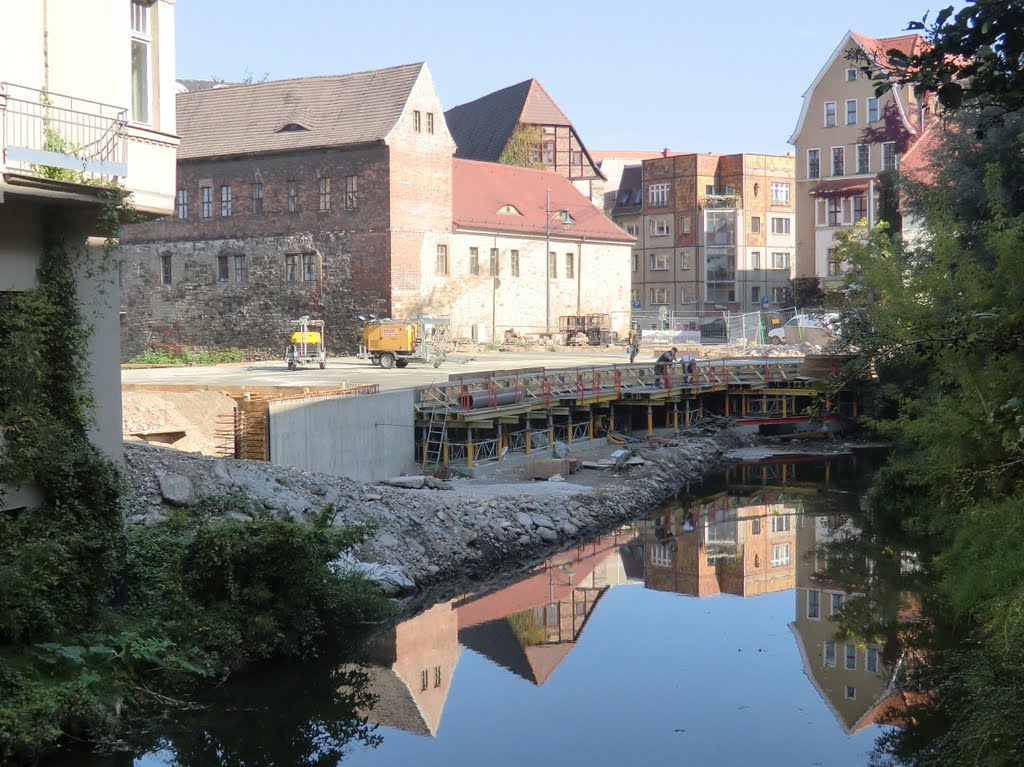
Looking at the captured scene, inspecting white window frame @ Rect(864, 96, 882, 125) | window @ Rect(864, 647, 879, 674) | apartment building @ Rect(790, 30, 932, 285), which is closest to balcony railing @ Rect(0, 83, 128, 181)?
window @ Rect(864, 647, 879, 674)

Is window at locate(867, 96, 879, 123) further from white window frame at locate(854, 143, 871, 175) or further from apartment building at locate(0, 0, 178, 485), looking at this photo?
apartment building at locate(0, 0, 178, 485)

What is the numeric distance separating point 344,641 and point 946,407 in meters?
10.9

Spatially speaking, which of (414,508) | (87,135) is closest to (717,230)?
(414,508)

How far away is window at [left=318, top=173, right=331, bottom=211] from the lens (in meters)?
49.9

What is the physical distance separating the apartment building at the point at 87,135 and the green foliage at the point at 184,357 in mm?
34143

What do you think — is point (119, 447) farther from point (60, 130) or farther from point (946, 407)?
point (946, 407)

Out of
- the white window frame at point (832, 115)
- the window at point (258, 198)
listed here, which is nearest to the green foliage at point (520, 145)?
the white window frame at point (832, 115)

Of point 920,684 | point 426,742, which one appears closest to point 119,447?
point 426,742

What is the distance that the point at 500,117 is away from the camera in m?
69.9

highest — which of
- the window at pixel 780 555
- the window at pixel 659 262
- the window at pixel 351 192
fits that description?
the window at pixel 351 192

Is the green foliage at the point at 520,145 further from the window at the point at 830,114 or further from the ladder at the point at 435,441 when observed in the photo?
the ladder at the point at 435,441

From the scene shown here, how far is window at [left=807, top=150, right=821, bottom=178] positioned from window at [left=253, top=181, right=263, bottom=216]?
27054 mm

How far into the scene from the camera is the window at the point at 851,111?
5953 cm

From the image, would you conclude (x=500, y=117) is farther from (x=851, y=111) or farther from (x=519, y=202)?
(x=851, y=111)
